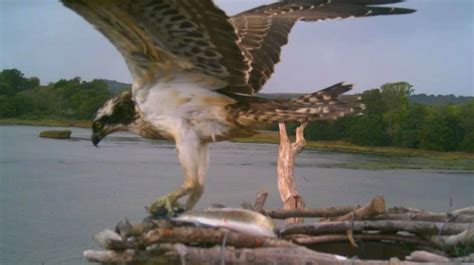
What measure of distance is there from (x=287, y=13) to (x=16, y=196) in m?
9.12

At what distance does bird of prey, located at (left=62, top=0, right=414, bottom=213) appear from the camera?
300 cm

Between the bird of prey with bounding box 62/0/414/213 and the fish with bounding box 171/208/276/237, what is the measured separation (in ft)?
0.47

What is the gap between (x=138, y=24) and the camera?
2.94 m

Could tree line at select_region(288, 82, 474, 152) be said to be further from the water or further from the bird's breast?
the bird's breast

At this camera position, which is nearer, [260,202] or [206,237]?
[206,237]

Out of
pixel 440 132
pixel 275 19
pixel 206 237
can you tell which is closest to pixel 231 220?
pixel 206 237

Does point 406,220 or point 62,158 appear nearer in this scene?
point 406,220

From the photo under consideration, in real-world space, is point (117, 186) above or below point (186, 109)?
below

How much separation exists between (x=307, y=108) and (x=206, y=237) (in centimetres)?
86

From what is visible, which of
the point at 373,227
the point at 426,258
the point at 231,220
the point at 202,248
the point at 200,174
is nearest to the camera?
the point at 426,258

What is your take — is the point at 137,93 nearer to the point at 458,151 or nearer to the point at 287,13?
the point at 287,13

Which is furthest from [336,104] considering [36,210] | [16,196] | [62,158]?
[62,158]

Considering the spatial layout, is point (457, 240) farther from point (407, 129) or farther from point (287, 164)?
point (407, 129)

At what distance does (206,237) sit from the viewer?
3.09 meters
